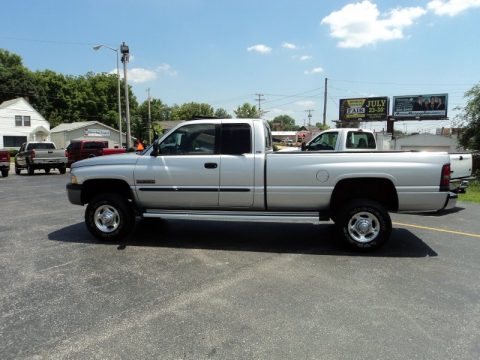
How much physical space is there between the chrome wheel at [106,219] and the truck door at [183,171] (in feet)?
1.63

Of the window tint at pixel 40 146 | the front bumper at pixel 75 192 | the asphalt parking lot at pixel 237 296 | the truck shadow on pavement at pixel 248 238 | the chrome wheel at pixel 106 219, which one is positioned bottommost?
the asphalt parking lot at pixel 237 296

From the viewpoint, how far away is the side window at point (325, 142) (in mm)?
11734

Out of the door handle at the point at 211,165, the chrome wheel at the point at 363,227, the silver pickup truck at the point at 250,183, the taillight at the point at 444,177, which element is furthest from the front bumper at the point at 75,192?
the taillight at the point at 444,177

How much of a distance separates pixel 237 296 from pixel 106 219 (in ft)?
9.90

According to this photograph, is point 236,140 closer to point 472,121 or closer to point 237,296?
point 237,296

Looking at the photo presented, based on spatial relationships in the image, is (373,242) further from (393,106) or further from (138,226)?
(393,106)

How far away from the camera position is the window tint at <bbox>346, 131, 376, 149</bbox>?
11625mm

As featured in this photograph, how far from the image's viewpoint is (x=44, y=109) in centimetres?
6384

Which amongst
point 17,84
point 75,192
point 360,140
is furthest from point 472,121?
point 17,84

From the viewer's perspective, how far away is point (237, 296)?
4125mm

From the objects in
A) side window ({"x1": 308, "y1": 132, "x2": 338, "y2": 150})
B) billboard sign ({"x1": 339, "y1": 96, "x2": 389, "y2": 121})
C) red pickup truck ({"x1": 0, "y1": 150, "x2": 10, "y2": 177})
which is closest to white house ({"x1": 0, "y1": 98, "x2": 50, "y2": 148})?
red pickup truck ({"x1": 0, "y1": 150, "x2": 10, "y2": 177})

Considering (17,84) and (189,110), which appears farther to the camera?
(189,110)

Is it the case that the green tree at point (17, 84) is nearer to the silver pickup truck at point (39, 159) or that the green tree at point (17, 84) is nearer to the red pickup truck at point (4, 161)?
the silver pickup truck at point (39, 159)

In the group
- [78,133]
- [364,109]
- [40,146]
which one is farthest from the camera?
[78,133]
